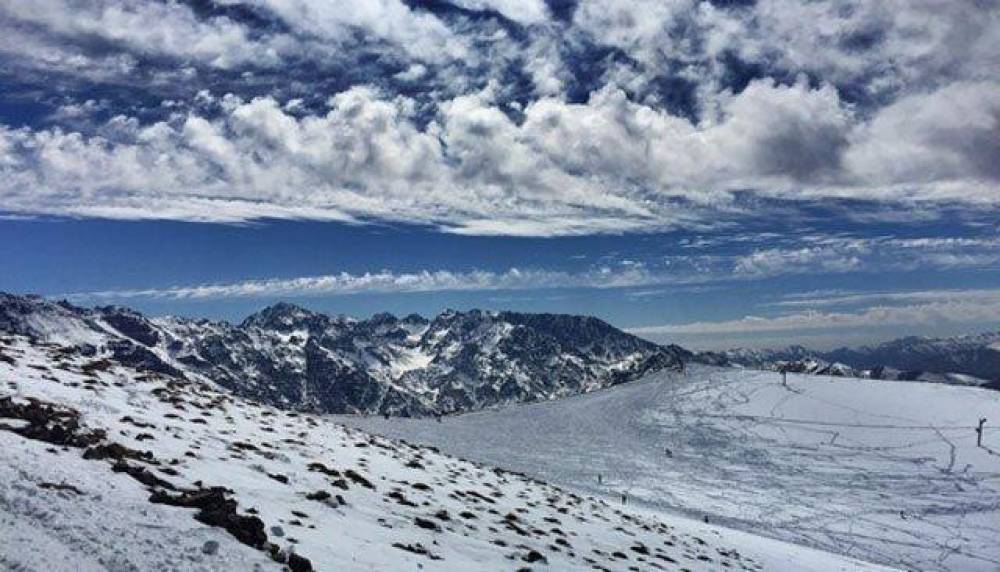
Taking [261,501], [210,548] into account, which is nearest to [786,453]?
[261,501]

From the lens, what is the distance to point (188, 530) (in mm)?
12266

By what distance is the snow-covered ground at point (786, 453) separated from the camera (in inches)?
2009

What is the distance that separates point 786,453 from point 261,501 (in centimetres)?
6710

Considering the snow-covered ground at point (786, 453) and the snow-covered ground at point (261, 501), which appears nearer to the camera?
the snow-covered ground at point (261, 501)

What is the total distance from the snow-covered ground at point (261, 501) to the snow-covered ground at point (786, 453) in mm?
15557

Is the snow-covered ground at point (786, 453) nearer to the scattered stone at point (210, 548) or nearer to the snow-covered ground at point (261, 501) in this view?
the snow-covered ground at point (261, 501)

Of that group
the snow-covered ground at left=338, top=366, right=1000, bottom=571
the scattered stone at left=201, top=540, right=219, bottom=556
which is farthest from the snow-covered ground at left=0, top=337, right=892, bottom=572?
the snow-covered ground at left=338, top=366, right=1000, bottom=571

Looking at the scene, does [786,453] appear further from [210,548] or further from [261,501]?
[210,548]

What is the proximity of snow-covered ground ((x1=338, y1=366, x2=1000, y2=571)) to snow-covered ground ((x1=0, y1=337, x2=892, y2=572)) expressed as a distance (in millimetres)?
15557

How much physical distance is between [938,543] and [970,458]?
935 inches

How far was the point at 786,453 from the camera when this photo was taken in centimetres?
7144

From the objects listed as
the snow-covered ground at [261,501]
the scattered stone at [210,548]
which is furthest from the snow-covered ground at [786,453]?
the scattered stone at [210,548]

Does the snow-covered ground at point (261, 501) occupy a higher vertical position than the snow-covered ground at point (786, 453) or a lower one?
higher

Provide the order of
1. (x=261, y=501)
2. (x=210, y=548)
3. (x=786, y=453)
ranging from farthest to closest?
(x=786, y=453) → (x=261, y=501) → (x=210, y=548)
